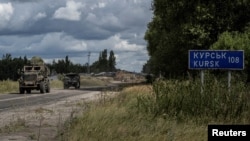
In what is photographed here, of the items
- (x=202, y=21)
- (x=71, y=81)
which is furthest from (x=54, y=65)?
(x=202, y=21)

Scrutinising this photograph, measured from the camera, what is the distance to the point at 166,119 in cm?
1463

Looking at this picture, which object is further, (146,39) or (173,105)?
(146,39)

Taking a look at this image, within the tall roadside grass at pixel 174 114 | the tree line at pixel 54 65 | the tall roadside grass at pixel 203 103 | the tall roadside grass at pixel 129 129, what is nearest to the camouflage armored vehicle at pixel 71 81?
the tree line at pixel 54 65


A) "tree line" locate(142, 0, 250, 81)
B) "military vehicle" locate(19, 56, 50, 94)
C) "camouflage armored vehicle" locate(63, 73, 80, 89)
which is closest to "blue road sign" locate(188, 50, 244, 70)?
"tree line" locate(142, 0, 250, 81)

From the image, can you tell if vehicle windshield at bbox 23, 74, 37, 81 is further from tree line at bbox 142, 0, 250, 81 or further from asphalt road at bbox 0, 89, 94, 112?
tree line at bbox 142, 0, 250, 81

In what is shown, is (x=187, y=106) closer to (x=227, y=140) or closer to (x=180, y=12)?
(x=227, y=140)

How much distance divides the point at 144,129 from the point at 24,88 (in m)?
42.1

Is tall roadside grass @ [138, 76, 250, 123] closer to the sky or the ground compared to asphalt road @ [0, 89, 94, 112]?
closer to the sky

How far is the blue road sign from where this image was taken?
17.5m

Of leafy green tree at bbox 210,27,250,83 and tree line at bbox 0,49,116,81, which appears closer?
leafy green tree at bbox 210,27,250,83

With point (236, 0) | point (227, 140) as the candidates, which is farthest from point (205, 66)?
point (236, 0)

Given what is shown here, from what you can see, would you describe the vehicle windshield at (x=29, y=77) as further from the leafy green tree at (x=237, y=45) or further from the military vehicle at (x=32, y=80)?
the leafy green tree at (x=237, y=45)

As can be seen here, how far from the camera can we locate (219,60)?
57.7 feet

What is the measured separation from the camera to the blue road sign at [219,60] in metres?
17.5
